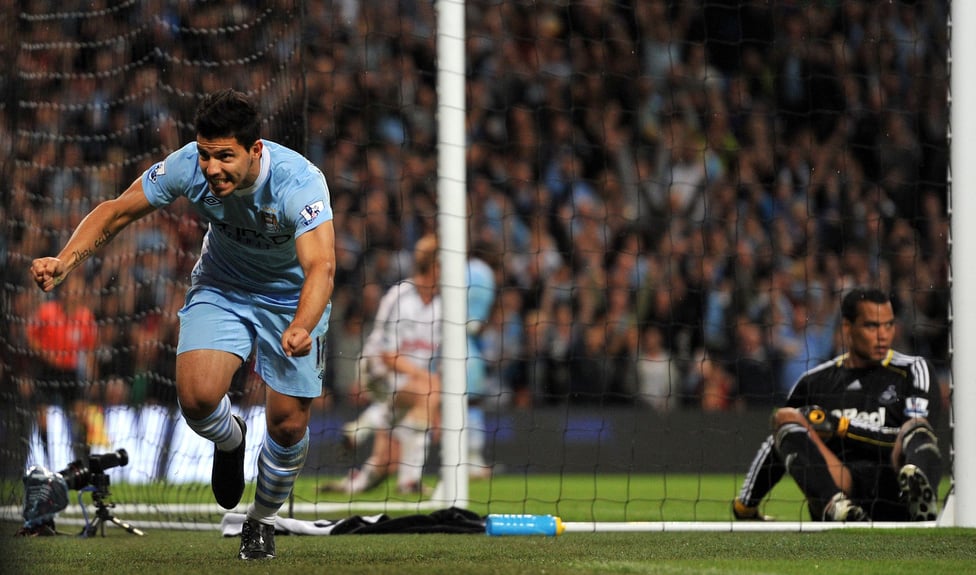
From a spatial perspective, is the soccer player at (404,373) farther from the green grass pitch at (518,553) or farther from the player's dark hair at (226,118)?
the player's dark hair at (226,118)

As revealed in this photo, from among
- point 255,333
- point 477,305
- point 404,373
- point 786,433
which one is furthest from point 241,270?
point 477,305

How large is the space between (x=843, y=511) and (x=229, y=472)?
3.32 metres

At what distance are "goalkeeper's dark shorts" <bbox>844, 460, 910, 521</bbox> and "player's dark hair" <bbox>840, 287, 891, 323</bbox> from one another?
2.65 ft

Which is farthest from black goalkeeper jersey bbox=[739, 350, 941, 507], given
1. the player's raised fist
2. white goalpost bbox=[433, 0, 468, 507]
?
the player's raised fist

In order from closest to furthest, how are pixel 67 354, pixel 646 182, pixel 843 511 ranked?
1. pixel 843 511
2. pixel 67 354
3. pixel 646 182

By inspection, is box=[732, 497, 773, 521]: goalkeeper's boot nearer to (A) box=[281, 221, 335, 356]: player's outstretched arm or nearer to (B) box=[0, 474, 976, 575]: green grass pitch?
(B) box=[0, 474, 976, 575]: green grass pitch

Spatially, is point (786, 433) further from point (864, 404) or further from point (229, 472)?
point (229, 472)

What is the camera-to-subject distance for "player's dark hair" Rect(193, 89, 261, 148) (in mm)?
4949

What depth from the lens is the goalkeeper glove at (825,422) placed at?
745 cm

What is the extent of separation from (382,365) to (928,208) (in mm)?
7728

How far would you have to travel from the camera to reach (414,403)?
36.3ft

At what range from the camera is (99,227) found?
17.0 ft

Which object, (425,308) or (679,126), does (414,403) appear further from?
(679,126)

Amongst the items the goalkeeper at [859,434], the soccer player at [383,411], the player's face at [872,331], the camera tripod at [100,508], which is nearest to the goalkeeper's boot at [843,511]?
the goalkeeper at [859,434]
